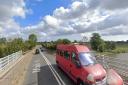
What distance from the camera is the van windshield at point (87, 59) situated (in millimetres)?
12725

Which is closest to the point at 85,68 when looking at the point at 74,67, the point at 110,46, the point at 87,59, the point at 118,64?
the point at 87,59

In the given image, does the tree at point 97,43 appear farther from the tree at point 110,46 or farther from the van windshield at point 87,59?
the van windshield at point 87,59

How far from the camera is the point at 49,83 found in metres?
14.8

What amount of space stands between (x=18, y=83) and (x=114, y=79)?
7781 millimetres

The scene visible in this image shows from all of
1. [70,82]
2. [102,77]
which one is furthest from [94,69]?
[70,82]

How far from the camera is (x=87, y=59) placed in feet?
42.9

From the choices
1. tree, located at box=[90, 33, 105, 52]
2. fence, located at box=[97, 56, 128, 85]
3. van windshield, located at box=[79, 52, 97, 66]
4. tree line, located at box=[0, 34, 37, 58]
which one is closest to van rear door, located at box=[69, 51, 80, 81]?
van windshield, located at box=[79, 52, 97, 66]

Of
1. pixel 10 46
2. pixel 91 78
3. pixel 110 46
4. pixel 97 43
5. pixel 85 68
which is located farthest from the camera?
pixel 110 46

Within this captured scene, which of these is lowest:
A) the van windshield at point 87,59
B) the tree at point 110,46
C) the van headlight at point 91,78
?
the tree at point 110,46

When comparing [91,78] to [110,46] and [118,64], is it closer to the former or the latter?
[118,64]

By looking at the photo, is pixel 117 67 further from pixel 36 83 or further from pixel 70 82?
pixel 36 83

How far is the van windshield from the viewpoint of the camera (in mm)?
12725

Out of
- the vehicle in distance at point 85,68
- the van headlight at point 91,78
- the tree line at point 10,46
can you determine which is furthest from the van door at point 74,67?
the tree line at point 10,46

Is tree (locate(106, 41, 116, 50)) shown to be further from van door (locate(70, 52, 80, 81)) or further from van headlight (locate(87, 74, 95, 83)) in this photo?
van headlight (locate(87, 74, 95, 83))
